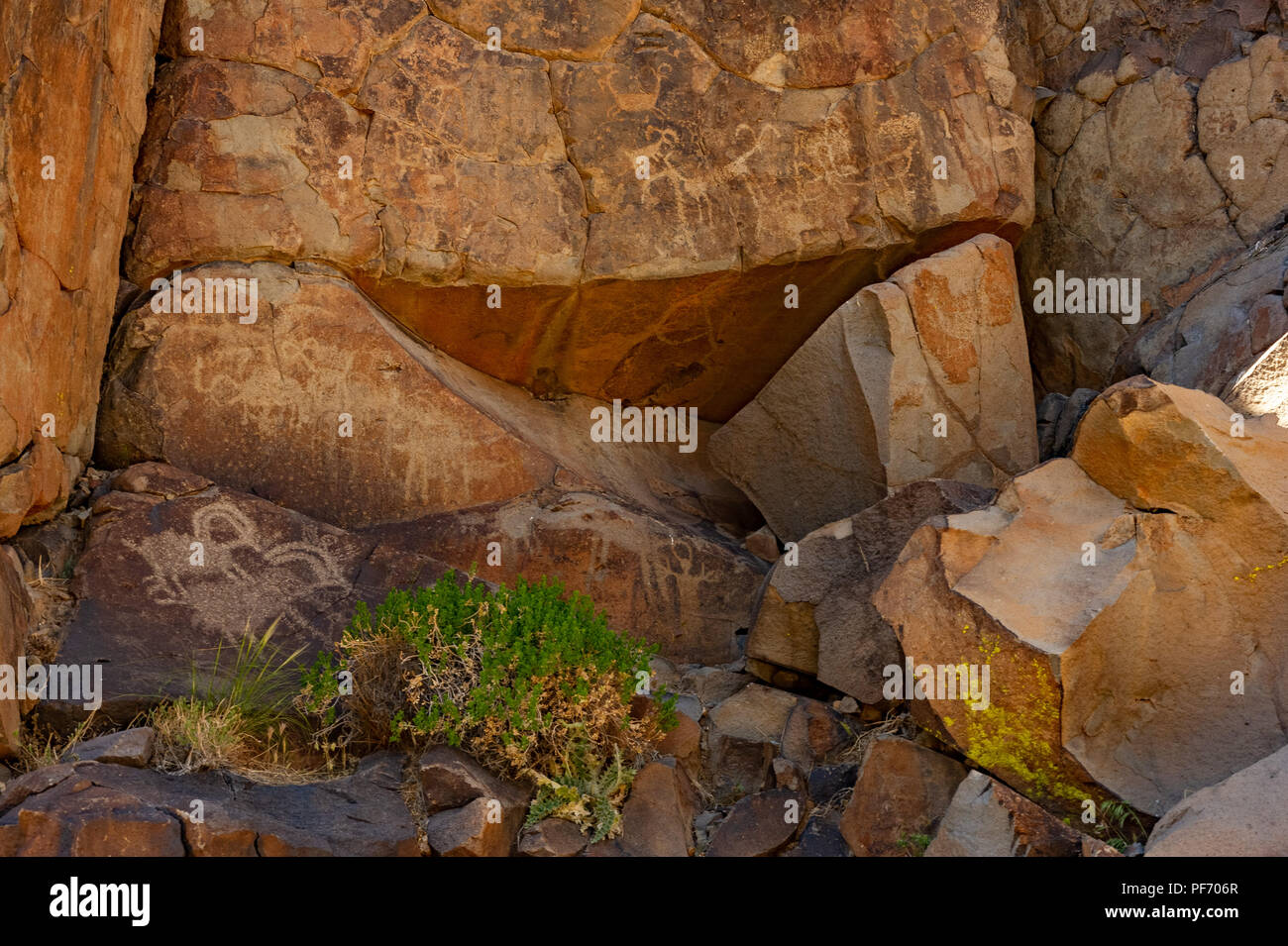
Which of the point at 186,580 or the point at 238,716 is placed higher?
the point at 186,580

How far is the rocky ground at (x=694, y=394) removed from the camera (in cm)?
402

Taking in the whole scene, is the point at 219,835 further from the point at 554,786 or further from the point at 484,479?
the point at 484,479

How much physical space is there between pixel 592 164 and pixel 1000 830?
351cm

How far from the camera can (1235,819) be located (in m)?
3.41

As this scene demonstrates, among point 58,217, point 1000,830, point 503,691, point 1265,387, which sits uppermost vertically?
point 58,217

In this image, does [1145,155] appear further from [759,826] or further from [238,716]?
[238,716]

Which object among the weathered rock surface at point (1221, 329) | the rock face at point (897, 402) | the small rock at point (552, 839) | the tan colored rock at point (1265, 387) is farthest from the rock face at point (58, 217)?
the weathered rock surface at point (1221, 329)

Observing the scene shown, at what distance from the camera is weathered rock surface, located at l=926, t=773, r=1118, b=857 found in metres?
3.62

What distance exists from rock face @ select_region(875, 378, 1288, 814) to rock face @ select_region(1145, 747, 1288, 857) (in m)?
0.34

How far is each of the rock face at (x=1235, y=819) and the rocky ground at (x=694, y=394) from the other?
0.04 feet

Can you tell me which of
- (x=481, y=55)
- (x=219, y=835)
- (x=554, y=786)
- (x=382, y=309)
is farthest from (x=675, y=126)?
(x=219, y=835)

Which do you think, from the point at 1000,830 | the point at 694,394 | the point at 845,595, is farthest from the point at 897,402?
the point at 1000,830

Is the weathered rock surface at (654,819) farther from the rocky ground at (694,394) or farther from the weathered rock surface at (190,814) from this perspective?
the weathered rock surface at (190,814)

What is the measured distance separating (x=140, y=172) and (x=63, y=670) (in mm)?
2196
